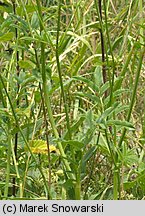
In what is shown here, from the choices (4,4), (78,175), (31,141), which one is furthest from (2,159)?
(4,4)

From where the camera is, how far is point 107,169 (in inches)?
48.4

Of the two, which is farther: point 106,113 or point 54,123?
point 54,123

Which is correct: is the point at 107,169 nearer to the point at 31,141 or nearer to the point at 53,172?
the point at 53,172

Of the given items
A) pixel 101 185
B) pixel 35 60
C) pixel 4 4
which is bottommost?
pixel 101 185

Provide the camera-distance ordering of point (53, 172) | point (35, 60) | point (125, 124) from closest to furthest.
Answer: point (125, 124) < point (35, 60) < point (53, 172)

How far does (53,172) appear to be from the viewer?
3.79 ft

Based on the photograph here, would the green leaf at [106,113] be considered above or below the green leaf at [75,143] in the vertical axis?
above

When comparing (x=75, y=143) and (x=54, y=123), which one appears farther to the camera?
(x=54, y=123)

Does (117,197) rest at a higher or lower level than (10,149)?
lower

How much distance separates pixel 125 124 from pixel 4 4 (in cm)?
37

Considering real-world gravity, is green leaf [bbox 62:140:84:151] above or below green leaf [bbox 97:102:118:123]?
below

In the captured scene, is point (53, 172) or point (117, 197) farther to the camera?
point (53, 172)

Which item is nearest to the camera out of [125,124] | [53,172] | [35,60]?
[125,124]

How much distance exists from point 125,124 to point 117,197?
20 centimetres
